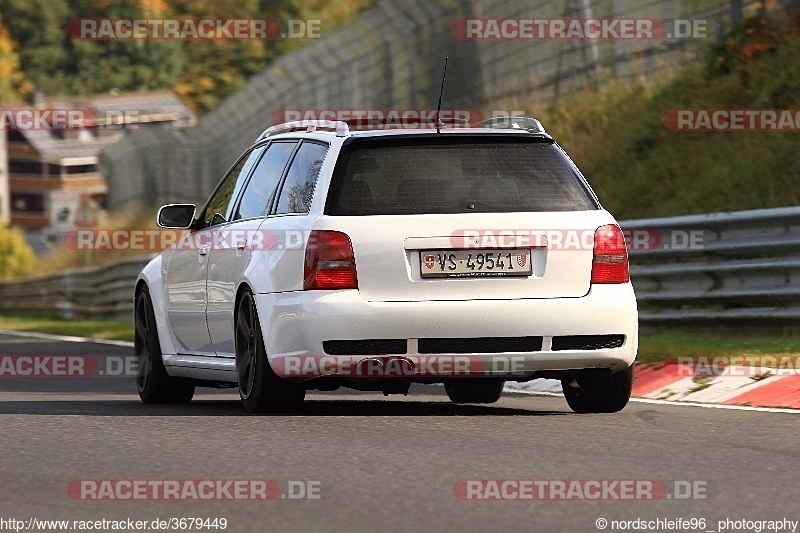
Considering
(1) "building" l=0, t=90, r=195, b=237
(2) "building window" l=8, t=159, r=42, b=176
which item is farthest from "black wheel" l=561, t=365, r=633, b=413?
(2) "building window" l=8, t=159, r=42, b=176

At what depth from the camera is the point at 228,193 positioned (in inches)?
482

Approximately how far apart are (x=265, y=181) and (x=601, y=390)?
2.36m

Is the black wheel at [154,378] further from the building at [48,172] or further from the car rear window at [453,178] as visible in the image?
the building at [48,172]

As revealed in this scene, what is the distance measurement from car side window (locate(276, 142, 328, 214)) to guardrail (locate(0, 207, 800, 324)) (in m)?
4.97

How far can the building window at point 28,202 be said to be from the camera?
13675 centimetres

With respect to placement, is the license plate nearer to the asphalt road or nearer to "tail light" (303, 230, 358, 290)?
"tail light" (303, 230, 358, 290)

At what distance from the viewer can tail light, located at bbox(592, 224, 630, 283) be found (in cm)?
1040

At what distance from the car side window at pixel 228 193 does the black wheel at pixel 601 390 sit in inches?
94.1

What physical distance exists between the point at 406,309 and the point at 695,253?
6319mm

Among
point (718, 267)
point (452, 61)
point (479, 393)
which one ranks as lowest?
point (479, 393)

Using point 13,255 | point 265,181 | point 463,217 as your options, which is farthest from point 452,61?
point 13,255

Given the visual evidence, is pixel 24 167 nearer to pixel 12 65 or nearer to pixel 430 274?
pixel 12 65

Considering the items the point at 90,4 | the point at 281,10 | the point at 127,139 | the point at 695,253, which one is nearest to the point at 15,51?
the point at 90,4

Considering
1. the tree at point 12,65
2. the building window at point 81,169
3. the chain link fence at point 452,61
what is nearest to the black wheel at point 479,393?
the chain link fence at point 452,61
